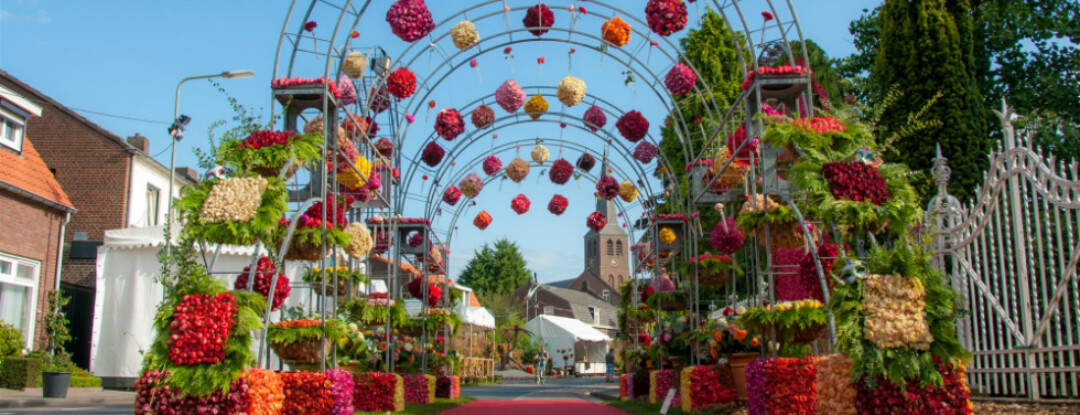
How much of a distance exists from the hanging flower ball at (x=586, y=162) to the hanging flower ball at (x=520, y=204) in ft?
5.64

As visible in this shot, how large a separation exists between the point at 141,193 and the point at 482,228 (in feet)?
30.6

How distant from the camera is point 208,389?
6.41 m

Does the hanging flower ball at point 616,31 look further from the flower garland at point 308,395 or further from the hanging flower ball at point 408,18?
the flower garland at point 308,395

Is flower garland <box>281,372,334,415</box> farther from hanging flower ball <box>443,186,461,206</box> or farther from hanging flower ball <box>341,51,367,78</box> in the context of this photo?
hanging flower ball <box>443,186,461,206</box>

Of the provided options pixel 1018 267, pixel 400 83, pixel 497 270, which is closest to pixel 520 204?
pixel 400 83

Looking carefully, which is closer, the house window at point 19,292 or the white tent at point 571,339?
the house window at point 19,292

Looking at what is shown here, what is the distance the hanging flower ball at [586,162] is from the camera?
18172mm

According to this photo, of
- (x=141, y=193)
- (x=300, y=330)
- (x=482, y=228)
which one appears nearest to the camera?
(x=300, y=330)

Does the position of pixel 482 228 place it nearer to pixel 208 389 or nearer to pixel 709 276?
pixel 709 276

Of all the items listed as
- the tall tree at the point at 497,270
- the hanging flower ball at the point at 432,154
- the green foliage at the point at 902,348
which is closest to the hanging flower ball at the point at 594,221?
the hanging flower ball at the point at 432,154

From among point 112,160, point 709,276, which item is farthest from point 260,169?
point 112,160

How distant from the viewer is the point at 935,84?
14.9 m

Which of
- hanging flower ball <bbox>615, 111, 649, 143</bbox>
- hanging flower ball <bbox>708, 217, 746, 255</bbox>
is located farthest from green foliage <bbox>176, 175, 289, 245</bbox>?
hanging flower ball <bbox>615, 111, 649, 143</bbox>

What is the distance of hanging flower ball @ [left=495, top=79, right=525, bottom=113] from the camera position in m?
14.0
